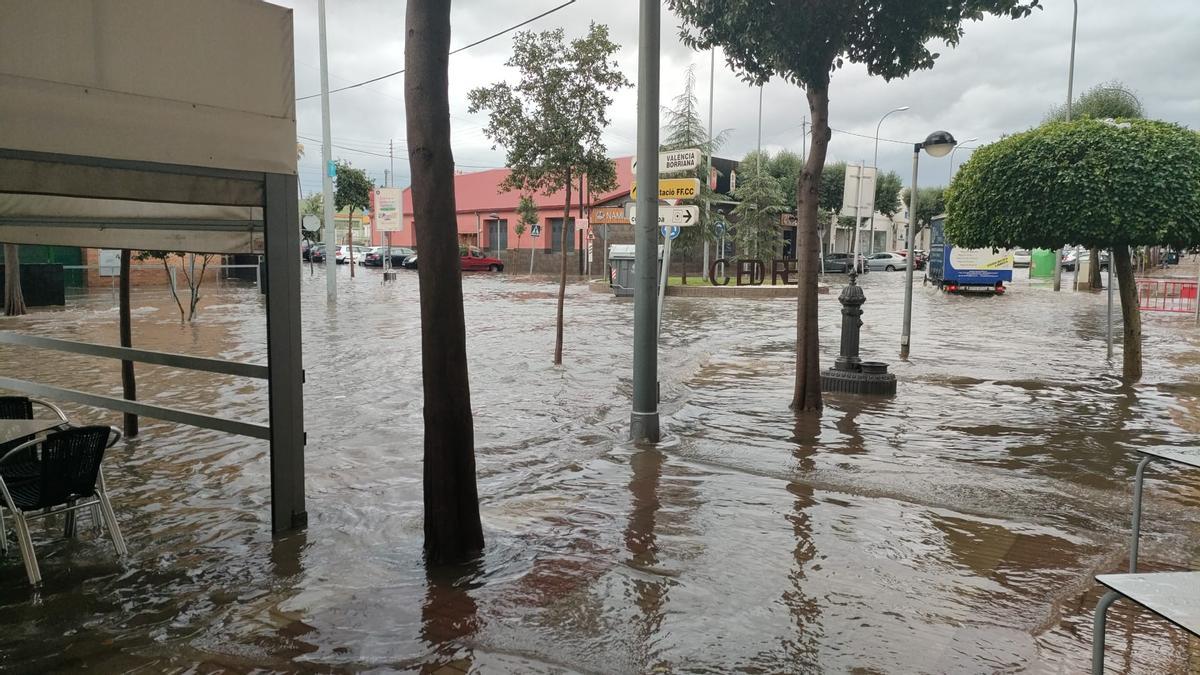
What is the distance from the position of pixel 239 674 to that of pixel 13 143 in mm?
2440

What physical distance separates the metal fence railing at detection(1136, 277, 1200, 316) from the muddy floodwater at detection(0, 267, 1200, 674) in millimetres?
14233

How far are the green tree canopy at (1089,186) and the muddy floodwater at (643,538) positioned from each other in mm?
1947

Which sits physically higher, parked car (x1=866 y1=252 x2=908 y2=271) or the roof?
the roof


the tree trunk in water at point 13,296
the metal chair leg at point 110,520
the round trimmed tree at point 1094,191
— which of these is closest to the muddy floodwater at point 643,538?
the metal chair leg at point 110,520

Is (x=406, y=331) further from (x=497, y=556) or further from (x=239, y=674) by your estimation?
(x=239, y=674)

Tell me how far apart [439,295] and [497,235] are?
49701 mm

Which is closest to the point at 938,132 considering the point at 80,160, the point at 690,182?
the point at 690,182

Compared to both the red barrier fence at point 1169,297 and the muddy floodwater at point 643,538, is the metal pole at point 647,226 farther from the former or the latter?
the red barrier fence at point 1169,297

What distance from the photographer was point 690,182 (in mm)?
8914

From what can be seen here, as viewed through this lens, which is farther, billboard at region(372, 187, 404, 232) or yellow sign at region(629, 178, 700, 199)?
billboard at region(372, 187, 404, 232)

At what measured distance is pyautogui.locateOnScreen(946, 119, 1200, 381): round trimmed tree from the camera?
31.9 feet

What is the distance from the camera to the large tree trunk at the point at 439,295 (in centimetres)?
414

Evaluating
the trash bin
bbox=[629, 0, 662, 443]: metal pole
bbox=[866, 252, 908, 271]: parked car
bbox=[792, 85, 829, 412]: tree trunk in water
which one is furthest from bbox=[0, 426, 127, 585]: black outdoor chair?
bbox=[866, 252, 908, 271]: parked car

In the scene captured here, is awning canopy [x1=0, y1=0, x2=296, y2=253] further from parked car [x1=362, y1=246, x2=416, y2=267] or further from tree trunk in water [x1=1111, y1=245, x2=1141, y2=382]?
parked car [x1=362, y1=246, x2=416, y2=267]
